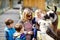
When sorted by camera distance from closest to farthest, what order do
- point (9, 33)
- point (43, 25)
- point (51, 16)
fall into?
point (9, 33) → point (43, 25) → point (51, 16)

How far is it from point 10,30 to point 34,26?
37cm

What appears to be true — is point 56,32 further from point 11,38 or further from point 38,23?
point 11,38

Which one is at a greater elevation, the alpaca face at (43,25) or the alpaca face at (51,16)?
the alpaca face at (51,16)

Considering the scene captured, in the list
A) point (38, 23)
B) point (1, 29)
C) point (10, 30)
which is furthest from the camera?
point (1, 29)

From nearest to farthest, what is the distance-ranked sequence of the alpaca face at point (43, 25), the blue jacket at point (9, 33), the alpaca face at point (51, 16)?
the blue jacket at point (9, 33) → the alpaca face at point (43, 25) → the alpaca face at point (51, 16)

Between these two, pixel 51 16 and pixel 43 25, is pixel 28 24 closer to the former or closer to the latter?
pixel 43 25

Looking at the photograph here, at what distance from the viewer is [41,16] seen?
3273mm

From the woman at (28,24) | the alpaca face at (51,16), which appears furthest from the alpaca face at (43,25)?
the woman at (28,24)

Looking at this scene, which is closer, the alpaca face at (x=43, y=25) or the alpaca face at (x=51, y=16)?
the alpaca face at (x=43, y=25)

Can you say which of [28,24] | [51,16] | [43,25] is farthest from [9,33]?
[51,16]

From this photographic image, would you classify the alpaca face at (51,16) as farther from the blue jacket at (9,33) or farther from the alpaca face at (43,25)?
the blue jacket at (9,33)

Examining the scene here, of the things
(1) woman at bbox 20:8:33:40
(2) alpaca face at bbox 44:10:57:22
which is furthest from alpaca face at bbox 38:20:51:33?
(1) woman at bbox 20:8:33:40

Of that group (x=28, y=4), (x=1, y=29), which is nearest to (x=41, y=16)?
(x=28, y=4)

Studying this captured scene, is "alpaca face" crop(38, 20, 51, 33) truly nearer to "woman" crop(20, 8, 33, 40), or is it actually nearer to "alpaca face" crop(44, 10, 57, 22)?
"alpaca face" crop(44, 10, 57, 22)
